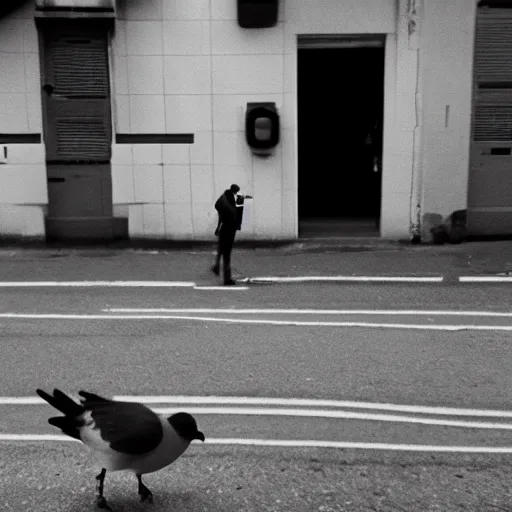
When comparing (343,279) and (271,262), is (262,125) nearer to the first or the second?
(271,262)

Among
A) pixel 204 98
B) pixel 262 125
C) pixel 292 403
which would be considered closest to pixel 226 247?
pixel 262 125

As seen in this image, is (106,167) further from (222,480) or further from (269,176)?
(222,480)

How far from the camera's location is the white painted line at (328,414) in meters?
5.89

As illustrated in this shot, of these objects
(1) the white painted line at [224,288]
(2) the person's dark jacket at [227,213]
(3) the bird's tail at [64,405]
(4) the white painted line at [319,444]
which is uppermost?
(2) the person's dark jacket at [227,213]

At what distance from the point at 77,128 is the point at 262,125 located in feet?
11.4

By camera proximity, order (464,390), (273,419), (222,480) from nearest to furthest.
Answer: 1. (222,480)
2. (273,419)
3. (464,390)

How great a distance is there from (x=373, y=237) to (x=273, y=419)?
9.07m

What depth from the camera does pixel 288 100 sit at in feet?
46.4

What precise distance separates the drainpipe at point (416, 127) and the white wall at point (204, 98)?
1.17ft

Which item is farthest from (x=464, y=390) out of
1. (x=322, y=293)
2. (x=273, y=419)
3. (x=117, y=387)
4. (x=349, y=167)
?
(x=349, y=167)

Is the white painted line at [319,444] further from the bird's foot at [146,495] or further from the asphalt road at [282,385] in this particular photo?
the bird's foot at [146,495]

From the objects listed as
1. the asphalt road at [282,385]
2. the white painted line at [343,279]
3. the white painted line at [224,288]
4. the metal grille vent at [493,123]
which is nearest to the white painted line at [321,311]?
the asphalt road at [282,385]

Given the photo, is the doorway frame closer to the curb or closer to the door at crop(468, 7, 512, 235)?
the door at crop(468, 7, 512, 235)

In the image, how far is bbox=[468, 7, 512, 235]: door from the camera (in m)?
13.9
